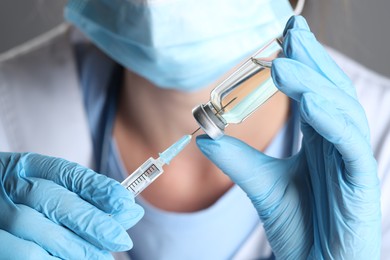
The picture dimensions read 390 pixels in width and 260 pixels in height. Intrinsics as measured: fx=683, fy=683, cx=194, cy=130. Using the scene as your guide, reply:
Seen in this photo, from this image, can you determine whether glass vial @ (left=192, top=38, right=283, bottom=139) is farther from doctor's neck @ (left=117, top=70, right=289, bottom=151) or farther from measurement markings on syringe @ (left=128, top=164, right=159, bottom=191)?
doctor's neck @ (left=117, top=70, right=289, bottom=151)

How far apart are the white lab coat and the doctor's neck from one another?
11cm

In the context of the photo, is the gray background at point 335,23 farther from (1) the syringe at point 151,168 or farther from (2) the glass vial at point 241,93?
(1) the syringe at point 151,168

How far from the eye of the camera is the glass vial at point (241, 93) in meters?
0.92

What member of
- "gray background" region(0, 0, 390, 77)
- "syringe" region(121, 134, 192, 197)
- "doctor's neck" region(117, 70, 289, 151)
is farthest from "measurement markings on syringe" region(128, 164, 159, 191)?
"gray background" region(0, 0, 390, 77)

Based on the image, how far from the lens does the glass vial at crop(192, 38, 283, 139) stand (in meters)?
0.92

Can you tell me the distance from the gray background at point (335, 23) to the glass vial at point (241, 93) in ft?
1.51

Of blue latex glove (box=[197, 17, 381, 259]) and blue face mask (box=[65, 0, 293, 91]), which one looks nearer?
blue latex glove (box=[197, 17, 381, 259])

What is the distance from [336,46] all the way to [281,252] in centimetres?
96

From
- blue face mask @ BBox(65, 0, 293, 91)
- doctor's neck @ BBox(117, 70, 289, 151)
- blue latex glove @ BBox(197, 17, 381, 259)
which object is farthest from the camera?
doctor's neck @ BBox(117, 70, 289, 151)

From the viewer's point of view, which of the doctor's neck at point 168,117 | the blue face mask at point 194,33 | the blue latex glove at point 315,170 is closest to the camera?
the blue latex glove at point 315,170

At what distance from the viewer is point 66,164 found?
0.95m

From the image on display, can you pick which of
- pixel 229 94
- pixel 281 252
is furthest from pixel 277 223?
pixel 229 94

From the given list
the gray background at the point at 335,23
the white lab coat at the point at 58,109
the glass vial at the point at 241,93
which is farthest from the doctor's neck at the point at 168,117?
the glass vial at the point at 241,93

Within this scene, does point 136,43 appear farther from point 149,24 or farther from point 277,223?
point 277,223
